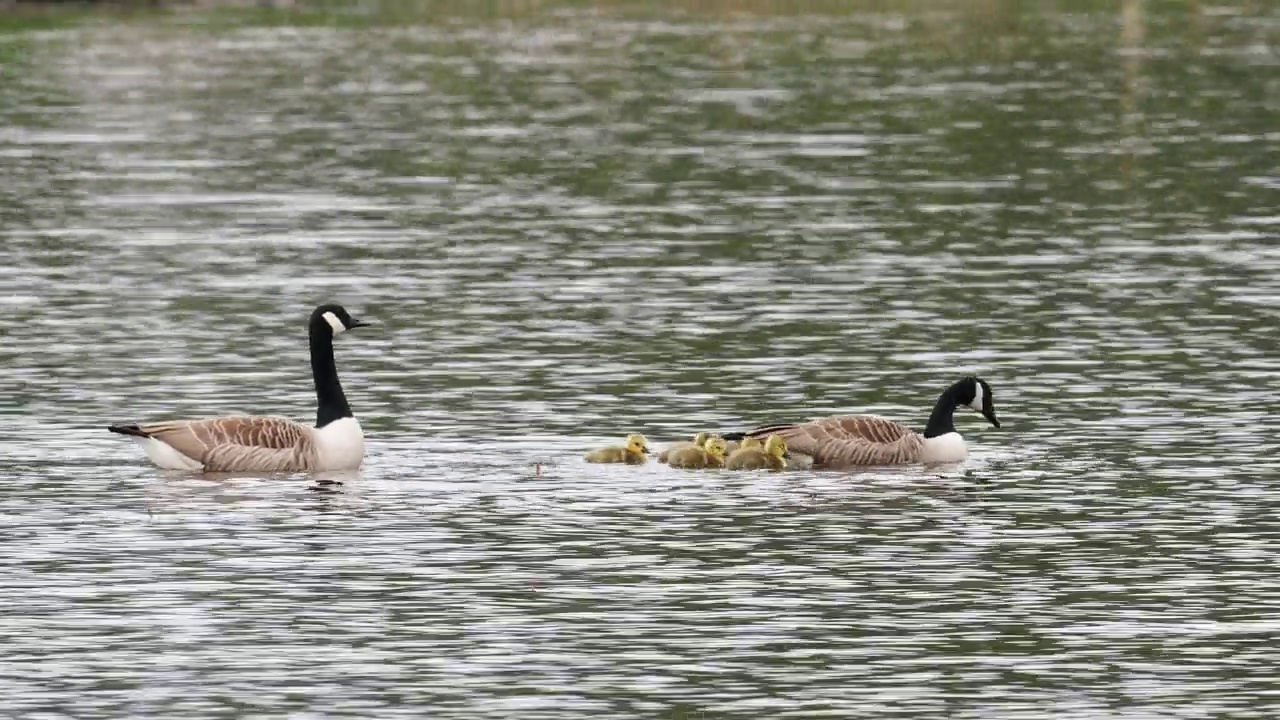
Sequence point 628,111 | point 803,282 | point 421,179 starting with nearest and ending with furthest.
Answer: point 803,282, point 421,179, point 628,111

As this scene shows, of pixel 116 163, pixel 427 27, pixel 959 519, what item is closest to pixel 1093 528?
pixel 959 519

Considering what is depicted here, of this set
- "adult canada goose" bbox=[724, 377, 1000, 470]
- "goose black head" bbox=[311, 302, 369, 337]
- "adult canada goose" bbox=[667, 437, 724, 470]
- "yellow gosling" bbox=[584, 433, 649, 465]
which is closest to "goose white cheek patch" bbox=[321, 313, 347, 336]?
"goose black head" bbox=[311, 302, 369, 337]

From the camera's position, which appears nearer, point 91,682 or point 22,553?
point 91,682

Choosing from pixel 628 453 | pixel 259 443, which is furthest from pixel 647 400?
pixel 259 443

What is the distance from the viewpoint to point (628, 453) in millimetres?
26328

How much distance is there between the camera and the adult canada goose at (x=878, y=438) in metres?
26.8

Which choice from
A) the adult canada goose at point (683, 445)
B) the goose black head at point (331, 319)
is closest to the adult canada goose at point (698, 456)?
the adult canada goose at point (683, 445)

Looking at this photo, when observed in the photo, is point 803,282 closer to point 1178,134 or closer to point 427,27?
point 1178,134

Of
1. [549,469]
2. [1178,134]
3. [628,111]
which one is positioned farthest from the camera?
[628,111]

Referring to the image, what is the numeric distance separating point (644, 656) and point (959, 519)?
5.63 metres

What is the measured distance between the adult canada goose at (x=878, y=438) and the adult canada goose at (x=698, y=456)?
387 mm

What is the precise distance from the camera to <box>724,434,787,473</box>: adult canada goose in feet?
86.9

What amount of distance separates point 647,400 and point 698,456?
4.20 metres

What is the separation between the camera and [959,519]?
24109 millimetres
